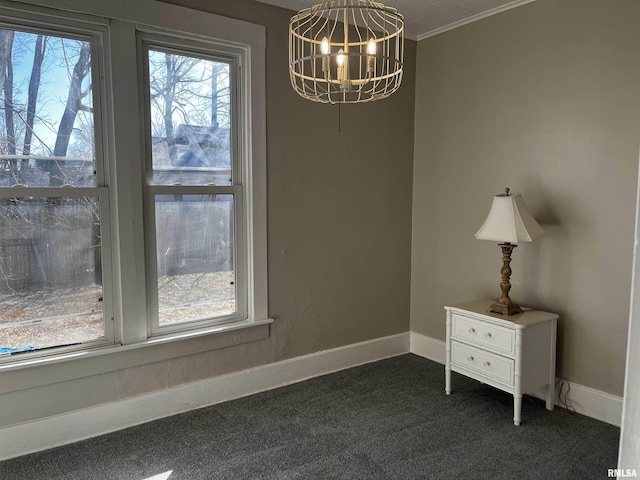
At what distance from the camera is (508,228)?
8.83 ft

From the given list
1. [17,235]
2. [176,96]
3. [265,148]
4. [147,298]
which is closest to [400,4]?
[265,148]

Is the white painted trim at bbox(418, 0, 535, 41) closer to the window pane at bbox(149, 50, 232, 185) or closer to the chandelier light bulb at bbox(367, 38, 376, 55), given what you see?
the window pane at bbox(149, 50, 232, 185)

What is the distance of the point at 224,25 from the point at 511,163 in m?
1.95

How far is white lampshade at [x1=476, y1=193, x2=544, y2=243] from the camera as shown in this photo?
2.67 metres

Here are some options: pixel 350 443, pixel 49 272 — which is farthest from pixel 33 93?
pixel 350 443

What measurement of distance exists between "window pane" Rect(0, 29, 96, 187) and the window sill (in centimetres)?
88

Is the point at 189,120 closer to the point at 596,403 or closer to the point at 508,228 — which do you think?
the point at 508,228

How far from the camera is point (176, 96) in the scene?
275 cm

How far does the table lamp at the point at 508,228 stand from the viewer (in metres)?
2.67

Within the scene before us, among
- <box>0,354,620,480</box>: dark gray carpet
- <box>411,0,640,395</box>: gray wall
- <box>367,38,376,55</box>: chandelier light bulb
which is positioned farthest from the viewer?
<box>411,0,640,395</box>: gray wall

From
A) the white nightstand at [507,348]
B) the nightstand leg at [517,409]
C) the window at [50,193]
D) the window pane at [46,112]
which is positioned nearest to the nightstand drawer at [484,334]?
the white nightstand at [507,348]

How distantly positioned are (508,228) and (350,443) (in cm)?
144

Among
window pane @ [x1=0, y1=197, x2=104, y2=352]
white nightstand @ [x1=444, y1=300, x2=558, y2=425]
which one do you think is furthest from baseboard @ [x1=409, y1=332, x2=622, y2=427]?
window pane @ [x1=0, y1=197, x2=104, y2=352]

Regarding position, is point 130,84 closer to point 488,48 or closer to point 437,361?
point 488,48
